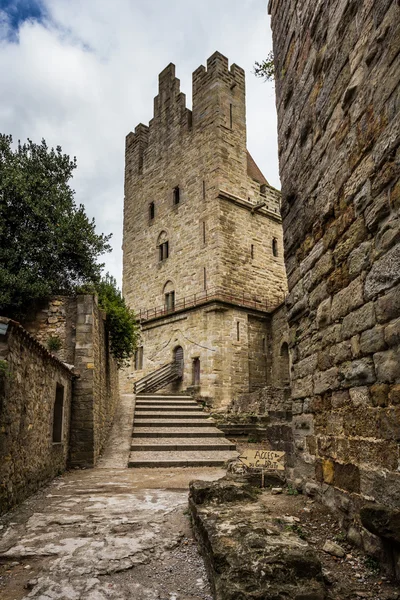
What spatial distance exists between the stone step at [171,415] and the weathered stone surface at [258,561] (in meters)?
9.56

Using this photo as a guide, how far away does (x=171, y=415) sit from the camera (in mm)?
12836

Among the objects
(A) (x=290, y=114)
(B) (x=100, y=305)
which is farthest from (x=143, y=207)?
(A) (x=290, y=114)

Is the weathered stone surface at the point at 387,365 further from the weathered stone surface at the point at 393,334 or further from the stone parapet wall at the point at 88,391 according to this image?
the stone parapet wall at the point at 88,391

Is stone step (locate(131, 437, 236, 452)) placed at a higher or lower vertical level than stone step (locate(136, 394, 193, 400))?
lower

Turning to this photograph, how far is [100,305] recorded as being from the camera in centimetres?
1105

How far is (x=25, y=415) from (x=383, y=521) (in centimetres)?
443

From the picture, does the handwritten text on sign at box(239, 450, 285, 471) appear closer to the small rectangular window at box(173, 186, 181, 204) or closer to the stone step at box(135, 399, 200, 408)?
the stone step at box(135, 399, 200, 408)

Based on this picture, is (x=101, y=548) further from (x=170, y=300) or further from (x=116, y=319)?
(x=170, y=300)

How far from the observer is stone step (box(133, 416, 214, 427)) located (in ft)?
38.8

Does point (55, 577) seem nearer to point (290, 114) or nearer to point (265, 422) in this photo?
point (290, 114)

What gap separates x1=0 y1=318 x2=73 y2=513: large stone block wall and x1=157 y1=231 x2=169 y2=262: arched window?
14.8 meters

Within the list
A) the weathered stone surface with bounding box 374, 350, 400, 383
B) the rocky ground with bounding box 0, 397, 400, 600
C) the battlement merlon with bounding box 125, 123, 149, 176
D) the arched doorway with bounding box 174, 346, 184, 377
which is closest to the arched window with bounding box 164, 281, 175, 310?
the arched doorway with bounding box 174, 346, 184, 377

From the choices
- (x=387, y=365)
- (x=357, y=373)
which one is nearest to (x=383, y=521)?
(x=387, y=365)

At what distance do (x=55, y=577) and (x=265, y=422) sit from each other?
387 inches
